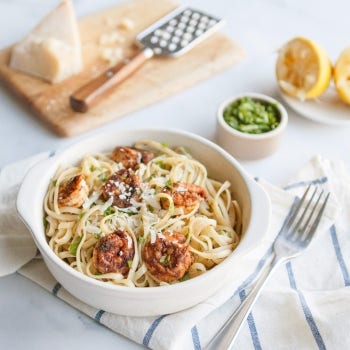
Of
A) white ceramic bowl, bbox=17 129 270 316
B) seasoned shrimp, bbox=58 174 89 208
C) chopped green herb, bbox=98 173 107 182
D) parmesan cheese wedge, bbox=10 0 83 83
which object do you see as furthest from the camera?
parmesan cheese wedge, bbox=10 0 83 83

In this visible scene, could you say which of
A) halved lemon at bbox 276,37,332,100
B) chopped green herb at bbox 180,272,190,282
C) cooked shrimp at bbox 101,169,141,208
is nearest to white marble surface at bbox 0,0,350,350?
halved lemon at bbox 276,37,332,100

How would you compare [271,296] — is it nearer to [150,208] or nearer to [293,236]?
[293,236]

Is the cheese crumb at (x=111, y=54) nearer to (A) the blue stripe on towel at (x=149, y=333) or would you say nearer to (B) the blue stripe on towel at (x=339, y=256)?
(B) the blue stripe on towel at (x=339, y=256)

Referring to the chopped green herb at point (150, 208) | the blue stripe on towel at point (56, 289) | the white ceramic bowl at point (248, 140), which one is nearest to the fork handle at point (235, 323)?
the chopped green herb at point (150, 208)

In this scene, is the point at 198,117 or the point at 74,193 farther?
the point at 198,117

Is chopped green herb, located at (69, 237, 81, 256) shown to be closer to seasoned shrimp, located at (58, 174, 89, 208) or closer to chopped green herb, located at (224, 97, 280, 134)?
seasoned shrimp, located at (58, 174, 89, 208)

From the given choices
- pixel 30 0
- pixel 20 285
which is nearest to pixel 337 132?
pixel 20 285

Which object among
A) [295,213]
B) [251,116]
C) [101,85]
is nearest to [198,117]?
[251,116]
